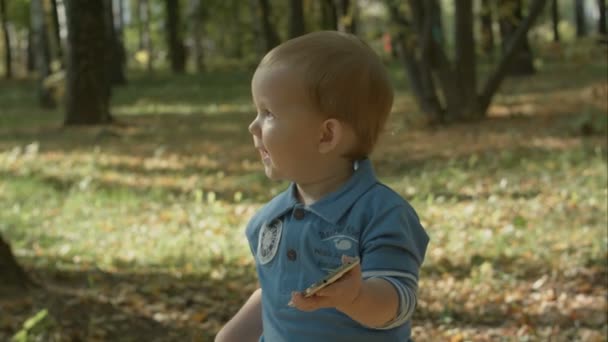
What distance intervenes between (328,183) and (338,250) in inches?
8.6

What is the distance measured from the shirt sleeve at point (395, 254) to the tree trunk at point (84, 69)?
16.2 metres

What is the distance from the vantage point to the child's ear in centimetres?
245

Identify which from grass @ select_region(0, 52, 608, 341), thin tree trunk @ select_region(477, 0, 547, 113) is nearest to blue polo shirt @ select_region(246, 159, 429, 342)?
grass @ select_region(0, 52, 608, 341)

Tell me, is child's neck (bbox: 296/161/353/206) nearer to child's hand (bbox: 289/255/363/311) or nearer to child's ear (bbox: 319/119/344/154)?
child's ear (bbox: 319/119/344/154)

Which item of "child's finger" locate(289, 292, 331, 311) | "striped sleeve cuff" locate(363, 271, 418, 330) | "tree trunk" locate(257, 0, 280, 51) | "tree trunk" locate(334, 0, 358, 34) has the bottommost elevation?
"tree trunk" locate(257, 0, 280, 51)

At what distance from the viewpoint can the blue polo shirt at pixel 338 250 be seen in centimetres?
238

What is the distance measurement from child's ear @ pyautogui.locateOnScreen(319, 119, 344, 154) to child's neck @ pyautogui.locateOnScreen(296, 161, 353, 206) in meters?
0.08

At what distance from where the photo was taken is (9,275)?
5.63 m

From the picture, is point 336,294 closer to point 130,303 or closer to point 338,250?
point 338,250

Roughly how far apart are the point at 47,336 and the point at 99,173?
21.9ft

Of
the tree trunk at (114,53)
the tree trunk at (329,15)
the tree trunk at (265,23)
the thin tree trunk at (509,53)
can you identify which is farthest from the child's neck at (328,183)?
the tree trunk at (329,15)

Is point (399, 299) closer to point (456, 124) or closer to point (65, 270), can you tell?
point (65, 270)

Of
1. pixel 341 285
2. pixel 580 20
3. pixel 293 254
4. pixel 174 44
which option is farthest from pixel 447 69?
pixel 580 20

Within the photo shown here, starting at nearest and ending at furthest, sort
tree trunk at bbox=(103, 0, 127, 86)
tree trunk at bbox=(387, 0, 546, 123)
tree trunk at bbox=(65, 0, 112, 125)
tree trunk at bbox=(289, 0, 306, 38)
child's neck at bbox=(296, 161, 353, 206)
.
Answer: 1. child's neck at bbox=(296, 161, 353, 206)
2. tree trunk at bbox=(387, 0, 546, 123)
3. tree trunk at bbox=(65, 0, 112, 125)
4. tree trunk at bbox=(289, 0, 306, 38)
5. tree trunk at bbox=(103, 0, 127, 86)
